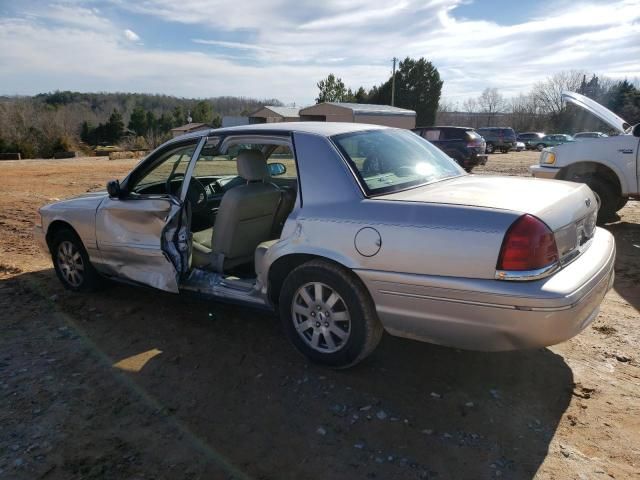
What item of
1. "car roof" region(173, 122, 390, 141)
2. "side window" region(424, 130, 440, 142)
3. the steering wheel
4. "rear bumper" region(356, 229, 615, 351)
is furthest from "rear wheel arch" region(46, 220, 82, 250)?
"side window" region(424, 130, 440, 142)

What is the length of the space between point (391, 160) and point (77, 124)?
6616 centimetres

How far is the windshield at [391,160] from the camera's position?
3262mm

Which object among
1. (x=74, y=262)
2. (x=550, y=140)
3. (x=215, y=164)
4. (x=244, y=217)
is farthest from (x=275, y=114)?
(x=244, y=217)

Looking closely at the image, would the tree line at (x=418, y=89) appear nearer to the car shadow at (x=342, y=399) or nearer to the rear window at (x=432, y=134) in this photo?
the rear window at (x=432, y=134)

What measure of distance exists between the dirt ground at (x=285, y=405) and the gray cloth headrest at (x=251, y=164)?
50.3 inches

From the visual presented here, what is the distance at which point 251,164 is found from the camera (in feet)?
13.3

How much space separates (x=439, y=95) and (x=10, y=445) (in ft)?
172

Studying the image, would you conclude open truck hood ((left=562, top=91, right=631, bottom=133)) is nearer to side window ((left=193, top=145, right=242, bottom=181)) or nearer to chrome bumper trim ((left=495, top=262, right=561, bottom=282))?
side window ((left=193, top=145, right=242, bottom=181))

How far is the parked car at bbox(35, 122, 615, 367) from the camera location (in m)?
2.60

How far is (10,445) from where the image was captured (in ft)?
8.72

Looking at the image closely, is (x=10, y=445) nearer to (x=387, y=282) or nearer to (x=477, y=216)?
(x=387, y=282)

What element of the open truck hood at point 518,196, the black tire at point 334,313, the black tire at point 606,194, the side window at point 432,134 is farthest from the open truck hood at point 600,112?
the side window at point 432,134

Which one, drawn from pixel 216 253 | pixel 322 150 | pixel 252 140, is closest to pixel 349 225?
pixel 322 150

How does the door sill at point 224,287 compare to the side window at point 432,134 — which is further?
the side window at point 432,134
